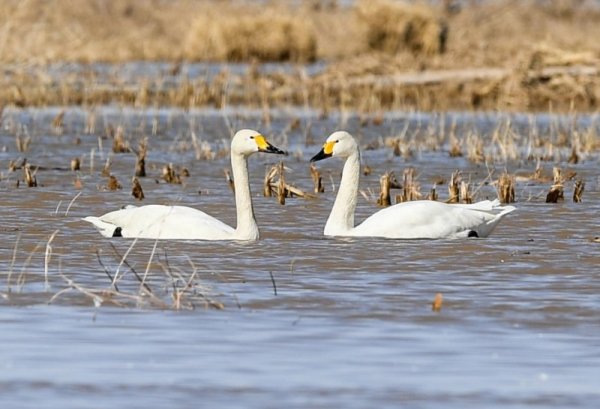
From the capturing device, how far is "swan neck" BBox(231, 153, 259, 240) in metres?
11.1

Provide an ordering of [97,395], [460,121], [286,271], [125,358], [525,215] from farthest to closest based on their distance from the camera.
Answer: [460,121] < [525,215] < [286,271] < [125,358] < [97,395]

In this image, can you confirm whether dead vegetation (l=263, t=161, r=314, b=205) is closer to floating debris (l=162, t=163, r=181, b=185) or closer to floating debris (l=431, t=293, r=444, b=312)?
floating debris (l=162, t=163, r=181, b=185)

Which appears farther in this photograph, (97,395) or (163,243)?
(163,243)

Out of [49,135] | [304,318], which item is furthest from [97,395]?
[49,135]

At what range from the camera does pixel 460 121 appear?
2469 cm

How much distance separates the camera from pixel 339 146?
479 inches

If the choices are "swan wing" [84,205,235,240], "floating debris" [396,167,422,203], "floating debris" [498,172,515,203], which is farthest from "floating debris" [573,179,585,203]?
"swan wing" [84,205,235,240]

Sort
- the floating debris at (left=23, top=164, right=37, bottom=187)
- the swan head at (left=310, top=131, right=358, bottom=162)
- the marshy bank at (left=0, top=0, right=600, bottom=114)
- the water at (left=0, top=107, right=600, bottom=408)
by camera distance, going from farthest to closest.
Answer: the marshy bank at (left=0, top=0, right=600, bottom=114), the floating debris at (left=23, top=164, right=37, bottom=187), the swan head at (left=310, top=131, right=358, bottom=162), the water at (left=0, top=107, right=600, bottom=408)

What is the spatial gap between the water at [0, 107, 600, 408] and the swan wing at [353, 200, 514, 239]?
125 millimetres

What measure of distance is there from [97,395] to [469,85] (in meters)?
23.8

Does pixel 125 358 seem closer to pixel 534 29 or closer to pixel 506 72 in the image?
pixel 506 72

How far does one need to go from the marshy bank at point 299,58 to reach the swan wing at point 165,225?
8.31m

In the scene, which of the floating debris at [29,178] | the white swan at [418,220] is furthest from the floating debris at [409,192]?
the floating debris at [29,178]

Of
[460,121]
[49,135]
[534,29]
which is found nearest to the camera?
[49,135]
